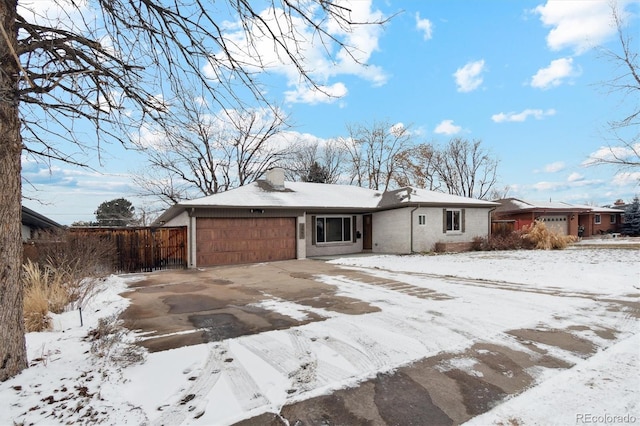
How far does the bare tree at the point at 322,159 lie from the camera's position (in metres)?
32.6

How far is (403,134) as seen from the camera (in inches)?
1276

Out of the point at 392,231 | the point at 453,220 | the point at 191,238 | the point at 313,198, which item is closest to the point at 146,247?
the point at 191,238

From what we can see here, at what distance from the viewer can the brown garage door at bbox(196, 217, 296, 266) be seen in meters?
13.2

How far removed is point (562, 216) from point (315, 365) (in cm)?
3417

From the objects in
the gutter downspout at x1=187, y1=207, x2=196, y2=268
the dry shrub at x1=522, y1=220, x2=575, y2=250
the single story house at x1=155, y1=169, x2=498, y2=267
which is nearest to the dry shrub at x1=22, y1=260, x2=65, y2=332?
the single story house at x1=155, y1=169, x2=498, y2=267

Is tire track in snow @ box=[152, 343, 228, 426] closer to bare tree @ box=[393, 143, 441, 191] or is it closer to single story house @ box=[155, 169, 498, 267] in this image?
single story house @ box=[155, 169, 498, 267]

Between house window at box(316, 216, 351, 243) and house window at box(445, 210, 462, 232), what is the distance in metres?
5.34

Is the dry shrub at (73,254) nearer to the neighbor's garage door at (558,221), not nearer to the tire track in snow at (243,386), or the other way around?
the tire track in snow at (243,386)

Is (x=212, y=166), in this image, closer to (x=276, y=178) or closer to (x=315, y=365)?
(x=276, y=178)

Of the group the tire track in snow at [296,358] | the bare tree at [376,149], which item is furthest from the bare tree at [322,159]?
the tire track in snow at [296,358]

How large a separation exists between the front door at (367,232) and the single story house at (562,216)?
14.3 metres

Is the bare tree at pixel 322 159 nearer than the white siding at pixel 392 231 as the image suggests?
No

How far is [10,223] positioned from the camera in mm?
3027

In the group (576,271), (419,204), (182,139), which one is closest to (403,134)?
(419,204)
